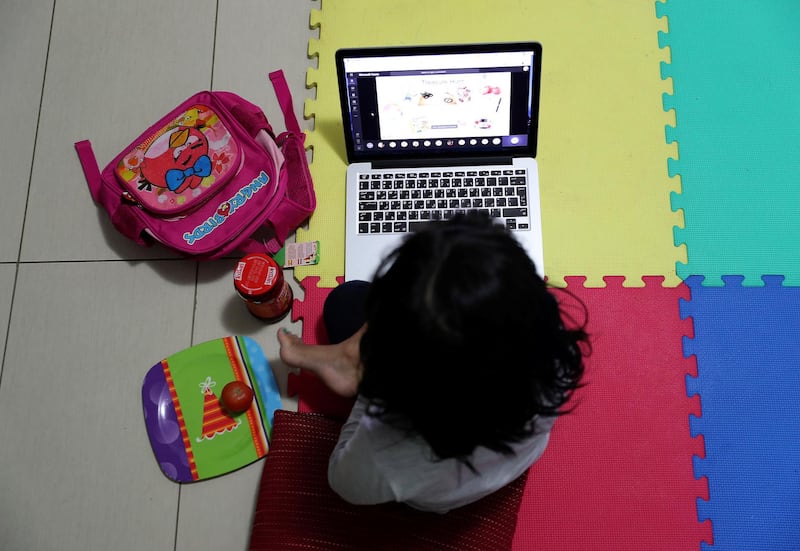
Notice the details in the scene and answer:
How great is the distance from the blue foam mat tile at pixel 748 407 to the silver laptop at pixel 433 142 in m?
0.32

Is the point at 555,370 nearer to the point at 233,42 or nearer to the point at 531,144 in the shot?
the point at 531,144

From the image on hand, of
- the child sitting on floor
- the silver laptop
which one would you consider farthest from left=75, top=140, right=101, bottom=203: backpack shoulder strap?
the child sitting on floor

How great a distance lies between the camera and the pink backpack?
3.60 ft

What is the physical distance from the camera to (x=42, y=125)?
50.9 inches

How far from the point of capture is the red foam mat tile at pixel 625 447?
40.6 inches

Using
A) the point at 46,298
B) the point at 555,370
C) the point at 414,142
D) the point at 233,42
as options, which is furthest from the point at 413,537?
the point at 233,42

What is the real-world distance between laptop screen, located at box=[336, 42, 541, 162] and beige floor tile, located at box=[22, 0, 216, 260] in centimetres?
43

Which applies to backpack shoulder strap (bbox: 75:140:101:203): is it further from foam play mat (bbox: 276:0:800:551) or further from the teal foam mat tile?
the teal foam mat tile

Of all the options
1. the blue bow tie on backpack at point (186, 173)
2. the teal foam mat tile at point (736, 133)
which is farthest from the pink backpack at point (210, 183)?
Answer: the teal foam mat tile at point (736, 133)

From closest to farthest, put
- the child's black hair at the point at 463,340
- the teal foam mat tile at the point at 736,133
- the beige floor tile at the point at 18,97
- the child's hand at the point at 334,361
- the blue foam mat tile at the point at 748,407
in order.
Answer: the child's black hair at the point at 463,340
the child's hand at the point at 334,361
the blue foam mat tile at the point at 748,407
the teal foam mat tile at the point at 736,133
the beige floor tile at the point at 18,97

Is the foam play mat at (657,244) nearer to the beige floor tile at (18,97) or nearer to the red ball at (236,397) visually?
the red ball at (236,397)

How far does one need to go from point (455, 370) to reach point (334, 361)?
1.19ft

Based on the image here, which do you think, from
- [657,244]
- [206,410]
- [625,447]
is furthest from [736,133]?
[206,410]

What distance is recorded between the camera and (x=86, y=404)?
3.74 ft
